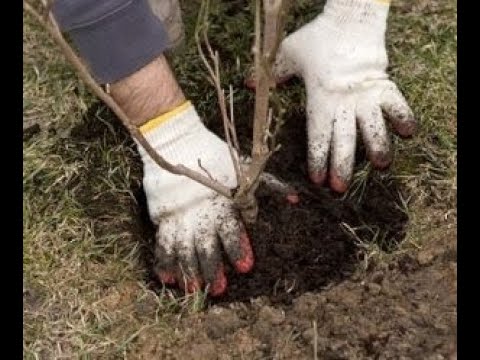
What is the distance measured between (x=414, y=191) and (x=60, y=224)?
0.82m

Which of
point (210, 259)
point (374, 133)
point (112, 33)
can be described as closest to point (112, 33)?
point (112, 33)

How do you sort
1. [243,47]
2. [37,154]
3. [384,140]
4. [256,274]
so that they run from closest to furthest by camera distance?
[256,274] → [384,140] → [37,154] → [243,47]

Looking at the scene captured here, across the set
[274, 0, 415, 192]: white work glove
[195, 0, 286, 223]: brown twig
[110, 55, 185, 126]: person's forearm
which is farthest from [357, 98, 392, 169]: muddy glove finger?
[110, 55, 185, 126]: person's forearm

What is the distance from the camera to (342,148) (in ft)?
7.17

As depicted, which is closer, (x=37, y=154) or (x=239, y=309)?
(x=239, y=309)

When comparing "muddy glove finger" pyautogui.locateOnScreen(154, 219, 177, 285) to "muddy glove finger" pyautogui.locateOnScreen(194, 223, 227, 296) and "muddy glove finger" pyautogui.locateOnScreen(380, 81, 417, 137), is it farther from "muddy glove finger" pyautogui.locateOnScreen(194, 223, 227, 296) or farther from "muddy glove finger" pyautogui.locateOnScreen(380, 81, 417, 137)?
"muddy glove finger" pyautogui.locateOnScreen(380, 81, 417, 137)

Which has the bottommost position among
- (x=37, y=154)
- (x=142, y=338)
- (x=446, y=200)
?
(x=446, y=200)

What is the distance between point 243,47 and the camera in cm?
253

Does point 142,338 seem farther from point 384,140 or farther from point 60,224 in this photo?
point 384,140

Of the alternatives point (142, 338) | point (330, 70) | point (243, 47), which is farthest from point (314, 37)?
point (142, 338)

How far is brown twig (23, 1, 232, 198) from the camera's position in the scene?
141 cm

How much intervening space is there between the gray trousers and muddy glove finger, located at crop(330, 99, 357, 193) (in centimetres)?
45

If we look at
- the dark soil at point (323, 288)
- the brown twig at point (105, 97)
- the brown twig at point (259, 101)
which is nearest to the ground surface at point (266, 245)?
the dark soil at point (323, 288)

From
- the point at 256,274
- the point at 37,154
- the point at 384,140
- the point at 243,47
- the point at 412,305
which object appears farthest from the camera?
the point at 243,47
